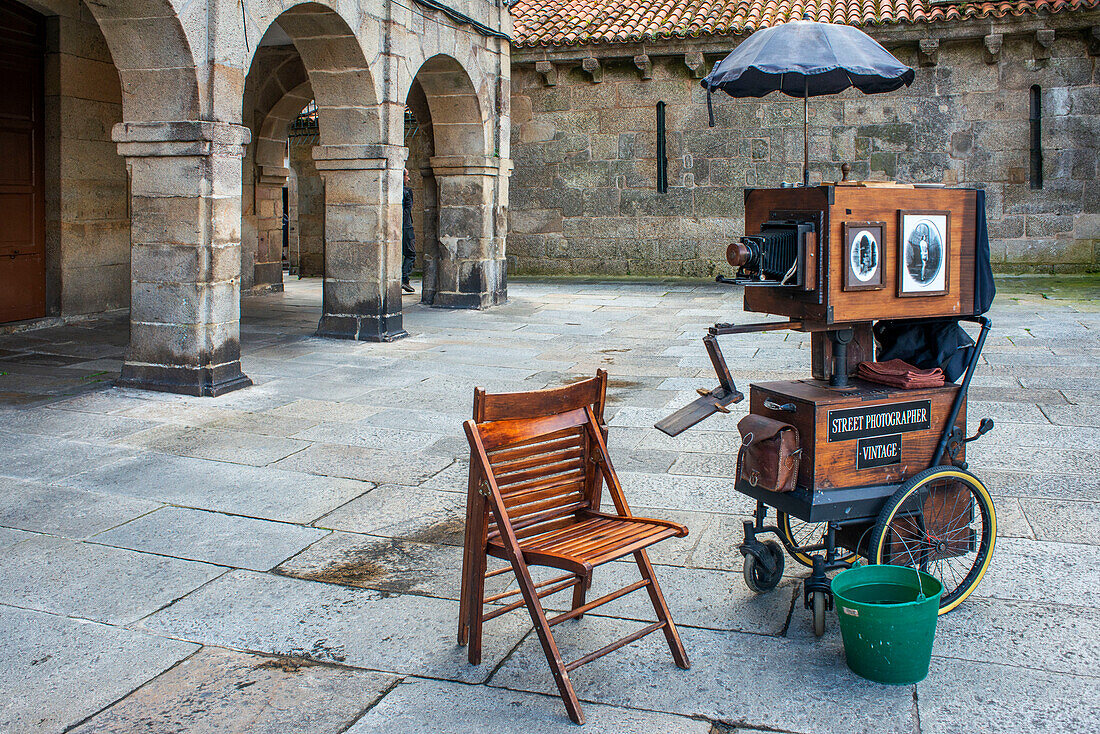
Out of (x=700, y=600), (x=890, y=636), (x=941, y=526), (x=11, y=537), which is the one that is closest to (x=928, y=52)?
(x=941, y=526)

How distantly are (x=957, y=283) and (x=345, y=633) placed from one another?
219cm

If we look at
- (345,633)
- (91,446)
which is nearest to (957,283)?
(345,633)

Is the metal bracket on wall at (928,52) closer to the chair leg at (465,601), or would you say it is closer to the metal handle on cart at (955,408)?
the metal handle on cart at (955,408)

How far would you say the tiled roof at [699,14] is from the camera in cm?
1301

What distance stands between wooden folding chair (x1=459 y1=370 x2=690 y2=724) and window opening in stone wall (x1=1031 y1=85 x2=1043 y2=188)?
480 inches

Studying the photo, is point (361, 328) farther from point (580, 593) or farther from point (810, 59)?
point (580, 593)

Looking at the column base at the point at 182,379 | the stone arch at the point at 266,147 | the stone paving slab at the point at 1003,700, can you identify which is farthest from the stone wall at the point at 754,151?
the stone paving slab at the point at 1003,700

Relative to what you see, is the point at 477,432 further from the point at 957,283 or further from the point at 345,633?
the point at 957,283

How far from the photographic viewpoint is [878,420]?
3109 millimetres

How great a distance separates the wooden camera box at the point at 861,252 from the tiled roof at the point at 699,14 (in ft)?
36.1

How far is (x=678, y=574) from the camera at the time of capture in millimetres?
3512

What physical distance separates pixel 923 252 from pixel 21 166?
27.1 feet

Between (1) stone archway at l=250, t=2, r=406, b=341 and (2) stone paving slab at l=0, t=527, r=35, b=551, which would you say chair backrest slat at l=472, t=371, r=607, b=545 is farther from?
(1) stone archway at l=250, t=2, r=406, b=341

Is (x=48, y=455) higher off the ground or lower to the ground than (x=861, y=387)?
lower
